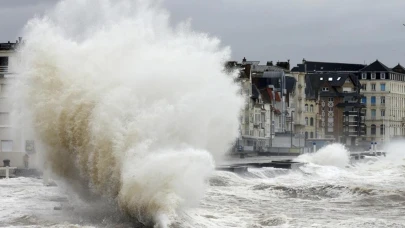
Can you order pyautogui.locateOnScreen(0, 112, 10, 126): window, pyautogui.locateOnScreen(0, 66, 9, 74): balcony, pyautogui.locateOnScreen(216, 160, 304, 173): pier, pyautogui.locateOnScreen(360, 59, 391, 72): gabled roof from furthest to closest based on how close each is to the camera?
1. pyautogui.locateOnScreen(360, 59, 391, 72): gabled roof
2. pyautogui.locateOnScreen(0, 66, 9, 74): balcony
3. pyautogui.locateOnScreen(0, 112, 10, 126): window
4. pyautogui.locateOnScreen(216, 160, 304, 173): pier

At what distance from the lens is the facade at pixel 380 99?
167 metres

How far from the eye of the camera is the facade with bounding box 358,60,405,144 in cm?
16738

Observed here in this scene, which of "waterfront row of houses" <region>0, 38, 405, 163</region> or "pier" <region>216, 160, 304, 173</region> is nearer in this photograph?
"pier" <region>216, 160, 304, 173</region>

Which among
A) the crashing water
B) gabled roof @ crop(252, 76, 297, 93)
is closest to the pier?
the crashing water

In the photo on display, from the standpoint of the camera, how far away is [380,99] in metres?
168

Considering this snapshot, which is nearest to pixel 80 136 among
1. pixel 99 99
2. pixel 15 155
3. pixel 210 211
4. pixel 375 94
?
pixel 99 99

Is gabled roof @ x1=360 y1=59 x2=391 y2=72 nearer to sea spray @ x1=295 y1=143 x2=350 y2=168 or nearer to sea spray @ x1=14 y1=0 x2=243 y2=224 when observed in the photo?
sea spray @ x1=295 y1=143 x2=350 y2=168

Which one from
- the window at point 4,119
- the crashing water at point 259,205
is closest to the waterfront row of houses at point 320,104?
the window at point 4,119

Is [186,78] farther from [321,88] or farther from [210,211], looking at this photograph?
[321,88]

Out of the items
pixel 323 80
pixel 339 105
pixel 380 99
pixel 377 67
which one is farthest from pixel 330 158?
pixel 380 99

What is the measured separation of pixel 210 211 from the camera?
3231 centimetres

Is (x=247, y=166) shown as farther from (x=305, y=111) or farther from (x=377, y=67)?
(x=377, y=67)

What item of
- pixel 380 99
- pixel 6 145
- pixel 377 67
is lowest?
pixel 6 145

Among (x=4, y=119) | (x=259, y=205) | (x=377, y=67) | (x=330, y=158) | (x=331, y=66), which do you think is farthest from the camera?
(x=331, y=66)
